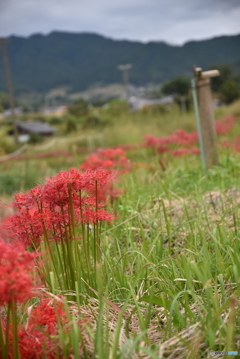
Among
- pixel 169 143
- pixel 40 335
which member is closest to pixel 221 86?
pixel 169 143

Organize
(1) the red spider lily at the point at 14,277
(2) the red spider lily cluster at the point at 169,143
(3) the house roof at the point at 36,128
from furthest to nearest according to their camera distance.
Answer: (3) the house roof at the point at 36,128 < (2) the red spider lily cluster at the point at 169,143 < (1) the red spider lily at the point at 14,277

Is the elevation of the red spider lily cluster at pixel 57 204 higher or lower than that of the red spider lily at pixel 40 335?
higher

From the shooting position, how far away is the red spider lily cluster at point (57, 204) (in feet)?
4.81

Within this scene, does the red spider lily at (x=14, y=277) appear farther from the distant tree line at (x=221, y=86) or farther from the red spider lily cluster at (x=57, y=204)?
the distant tree line at (x=221, y=86)

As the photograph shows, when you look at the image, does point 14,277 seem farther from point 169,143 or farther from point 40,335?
point 169,143

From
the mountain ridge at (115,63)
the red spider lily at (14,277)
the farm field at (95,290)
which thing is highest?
the mountain ridge at (115,63)

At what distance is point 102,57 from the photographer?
187 metres

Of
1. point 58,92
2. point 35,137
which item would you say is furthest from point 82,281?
point 58,92

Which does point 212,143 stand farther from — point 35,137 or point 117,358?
point 35,137

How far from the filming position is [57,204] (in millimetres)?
1541

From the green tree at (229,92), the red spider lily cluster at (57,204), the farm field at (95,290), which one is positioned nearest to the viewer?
the farm field at (95,290)

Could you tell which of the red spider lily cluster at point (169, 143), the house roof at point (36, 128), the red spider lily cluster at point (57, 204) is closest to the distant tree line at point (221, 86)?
the house roof at point (36, 128)

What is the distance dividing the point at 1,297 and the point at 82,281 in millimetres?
679

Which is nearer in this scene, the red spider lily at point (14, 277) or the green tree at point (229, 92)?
the red spider lily at point (14, 277)
